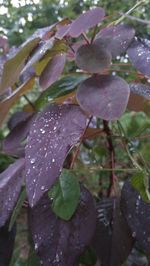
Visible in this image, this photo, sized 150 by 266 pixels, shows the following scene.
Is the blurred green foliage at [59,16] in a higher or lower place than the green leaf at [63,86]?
lower

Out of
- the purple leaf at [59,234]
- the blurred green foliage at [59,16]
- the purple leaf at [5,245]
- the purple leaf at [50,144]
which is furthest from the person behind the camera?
the blurred green foliage at [59,16]

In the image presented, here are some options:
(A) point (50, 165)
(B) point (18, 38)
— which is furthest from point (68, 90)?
(B) point (18, 38)

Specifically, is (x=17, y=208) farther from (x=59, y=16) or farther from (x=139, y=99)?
(x=59, y=16)

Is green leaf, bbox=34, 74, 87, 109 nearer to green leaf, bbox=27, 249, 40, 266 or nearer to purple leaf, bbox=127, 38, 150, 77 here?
purple leaf, bbox=127, 38, 150, 77

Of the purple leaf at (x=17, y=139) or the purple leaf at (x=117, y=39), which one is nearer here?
the purple leaf at (x=117, y=39)

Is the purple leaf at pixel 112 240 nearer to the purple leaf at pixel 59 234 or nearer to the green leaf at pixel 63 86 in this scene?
the purple leaf at pixel 59 234

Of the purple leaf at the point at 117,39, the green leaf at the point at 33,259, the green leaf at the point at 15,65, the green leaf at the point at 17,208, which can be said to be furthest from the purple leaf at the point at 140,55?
the green leaf at the point at 33,259

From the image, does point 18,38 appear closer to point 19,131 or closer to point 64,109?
point 19,131
